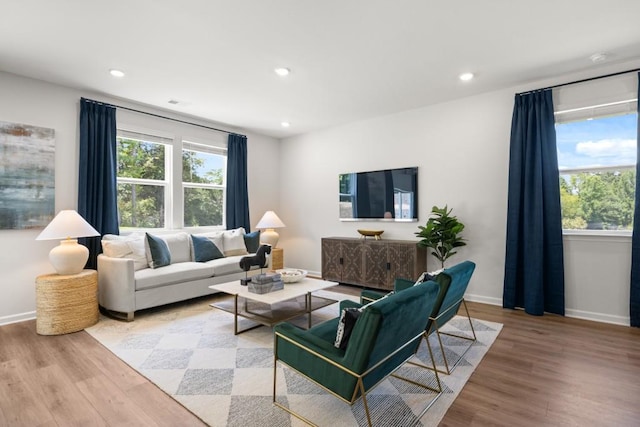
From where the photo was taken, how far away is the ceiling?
2516mm

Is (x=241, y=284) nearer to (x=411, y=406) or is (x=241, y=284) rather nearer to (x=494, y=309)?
(x=411, y=406)

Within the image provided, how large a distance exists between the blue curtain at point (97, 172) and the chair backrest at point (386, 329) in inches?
154

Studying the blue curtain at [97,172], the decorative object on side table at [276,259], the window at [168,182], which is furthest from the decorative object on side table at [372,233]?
the blue curtain at [97,172]

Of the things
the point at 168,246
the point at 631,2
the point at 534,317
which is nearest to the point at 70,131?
the point at 168,246

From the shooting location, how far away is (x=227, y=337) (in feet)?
10.3

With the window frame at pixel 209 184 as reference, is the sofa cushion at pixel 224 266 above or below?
below

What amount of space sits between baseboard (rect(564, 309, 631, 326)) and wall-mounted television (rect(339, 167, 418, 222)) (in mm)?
2151

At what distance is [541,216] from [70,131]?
575cm

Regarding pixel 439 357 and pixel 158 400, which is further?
pixel 439 357

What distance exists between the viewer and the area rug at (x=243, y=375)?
1.96 m

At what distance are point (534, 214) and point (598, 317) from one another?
1.30 meters

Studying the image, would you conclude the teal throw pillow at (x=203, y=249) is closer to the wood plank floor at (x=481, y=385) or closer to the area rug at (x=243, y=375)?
the area rug at (x=243, y=375)

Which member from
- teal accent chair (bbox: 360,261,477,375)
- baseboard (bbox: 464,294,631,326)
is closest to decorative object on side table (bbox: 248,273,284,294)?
teal accent chair (bbox: 360,261,477,375)

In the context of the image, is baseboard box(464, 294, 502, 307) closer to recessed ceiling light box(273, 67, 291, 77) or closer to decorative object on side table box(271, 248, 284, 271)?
decorative object on side table box(271, 248, 284, 271)
